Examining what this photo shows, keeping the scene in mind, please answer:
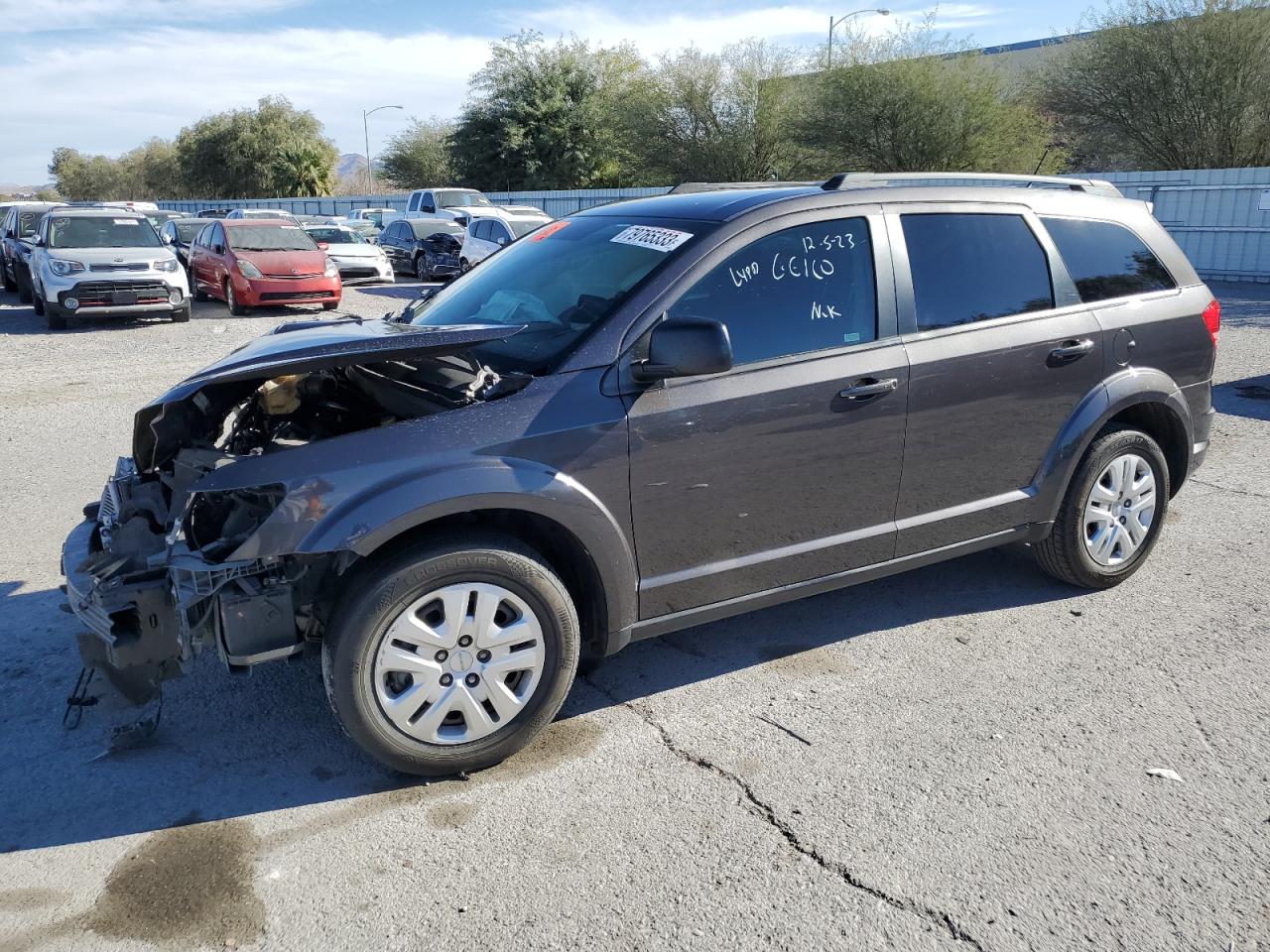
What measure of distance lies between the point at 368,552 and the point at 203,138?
71.5 m

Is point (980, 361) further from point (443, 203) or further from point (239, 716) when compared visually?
point (443, 203)

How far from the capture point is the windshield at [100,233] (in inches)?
594

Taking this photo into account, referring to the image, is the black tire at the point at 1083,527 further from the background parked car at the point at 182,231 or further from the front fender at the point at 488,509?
the background parked car at the point at 182,231

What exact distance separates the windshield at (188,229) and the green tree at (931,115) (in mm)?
18774

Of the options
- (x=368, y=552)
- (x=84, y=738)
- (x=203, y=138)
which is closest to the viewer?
(x=368, y=552)

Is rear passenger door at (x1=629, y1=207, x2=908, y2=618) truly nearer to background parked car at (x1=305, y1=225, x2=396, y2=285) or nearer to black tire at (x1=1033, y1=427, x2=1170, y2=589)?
black tire at (x1=1033, y1=427, x2=1170, y2=589)

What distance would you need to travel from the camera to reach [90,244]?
15.2m

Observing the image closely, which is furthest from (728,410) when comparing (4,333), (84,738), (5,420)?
(4,333)

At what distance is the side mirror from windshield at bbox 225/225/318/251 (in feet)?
50.2

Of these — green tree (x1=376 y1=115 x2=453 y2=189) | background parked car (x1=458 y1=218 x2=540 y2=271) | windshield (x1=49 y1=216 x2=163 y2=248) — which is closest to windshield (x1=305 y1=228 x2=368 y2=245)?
background parked car (x1=458 y1=218 x2=540 y2=271)

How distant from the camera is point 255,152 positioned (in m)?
64.7

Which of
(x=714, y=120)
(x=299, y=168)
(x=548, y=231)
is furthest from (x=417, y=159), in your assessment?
(x=548, y=231)

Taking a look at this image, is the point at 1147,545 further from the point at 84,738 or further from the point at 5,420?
the point at 5,420

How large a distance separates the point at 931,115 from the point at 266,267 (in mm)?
21140
